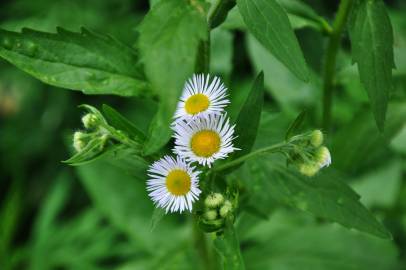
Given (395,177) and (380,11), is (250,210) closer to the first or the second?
(380,11)

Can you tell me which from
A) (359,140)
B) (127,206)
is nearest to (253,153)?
(359,140)

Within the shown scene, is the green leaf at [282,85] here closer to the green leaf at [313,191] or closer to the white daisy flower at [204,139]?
the green leaf at [313,191]

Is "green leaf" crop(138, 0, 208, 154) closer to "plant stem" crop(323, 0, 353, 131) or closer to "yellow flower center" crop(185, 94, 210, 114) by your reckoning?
"yellow flower center" crop(185, 94, 210, 114)

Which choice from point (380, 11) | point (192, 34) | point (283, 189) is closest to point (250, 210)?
point (283, 189)

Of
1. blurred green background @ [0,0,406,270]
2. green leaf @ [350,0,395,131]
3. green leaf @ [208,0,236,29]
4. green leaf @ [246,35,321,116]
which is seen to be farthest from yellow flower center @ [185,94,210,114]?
green leaf @ [246,35,321,116]

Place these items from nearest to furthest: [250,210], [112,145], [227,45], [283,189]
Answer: [112,145]
[283,189]
[250,210]
[227,45]

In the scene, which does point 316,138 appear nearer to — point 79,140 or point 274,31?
point 274,31

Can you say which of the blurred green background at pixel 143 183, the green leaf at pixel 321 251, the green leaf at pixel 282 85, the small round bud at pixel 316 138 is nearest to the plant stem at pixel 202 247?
the blurred green background at pixel 143 183
